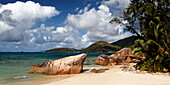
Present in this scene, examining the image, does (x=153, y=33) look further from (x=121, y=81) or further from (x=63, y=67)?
(x=63, y=67)

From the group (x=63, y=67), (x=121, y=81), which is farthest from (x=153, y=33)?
(x=63, y=67)

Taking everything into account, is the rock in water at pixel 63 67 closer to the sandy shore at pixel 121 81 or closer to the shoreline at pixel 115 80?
the shoreline at pixel 115 80

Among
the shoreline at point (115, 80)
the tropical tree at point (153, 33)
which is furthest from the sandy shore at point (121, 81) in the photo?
the tropical tree at point (153, 33)

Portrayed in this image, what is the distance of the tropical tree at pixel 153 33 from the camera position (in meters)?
12.6

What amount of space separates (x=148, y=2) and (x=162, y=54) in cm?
638

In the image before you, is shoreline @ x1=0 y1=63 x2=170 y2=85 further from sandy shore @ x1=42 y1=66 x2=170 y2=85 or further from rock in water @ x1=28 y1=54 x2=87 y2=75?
rock in water @ x1=28 y1=54 x2=87 y2=75

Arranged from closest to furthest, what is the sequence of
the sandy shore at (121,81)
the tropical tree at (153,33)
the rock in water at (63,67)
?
the sandy shore at (121,81)
the tropical tree at (153,33)
the rock in water at (63,67)

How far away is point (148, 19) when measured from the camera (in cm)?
1425

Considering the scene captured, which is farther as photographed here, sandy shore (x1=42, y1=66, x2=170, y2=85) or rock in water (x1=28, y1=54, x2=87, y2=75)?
rock in water (x1=28, y1=54, x2=87, y2=75)

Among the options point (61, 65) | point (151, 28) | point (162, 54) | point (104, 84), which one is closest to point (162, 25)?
point (151, 28)

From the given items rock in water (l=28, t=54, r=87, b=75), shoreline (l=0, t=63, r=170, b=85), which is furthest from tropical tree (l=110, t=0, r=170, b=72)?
rock in water (l=28, t=54, r=87, b=75)

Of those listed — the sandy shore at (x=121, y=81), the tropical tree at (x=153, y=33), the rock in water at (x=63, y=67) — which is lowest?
the sandy shore at (x=121, y=81)

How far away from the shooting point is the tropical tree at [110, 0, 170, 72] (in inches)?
497

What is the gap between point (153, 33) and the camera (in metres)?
13.5
